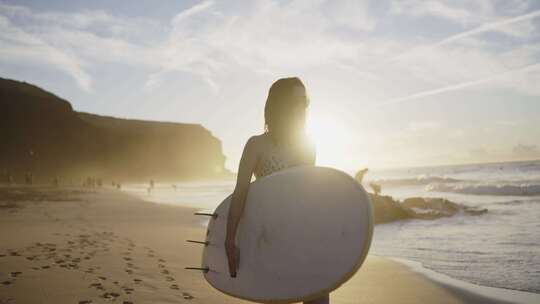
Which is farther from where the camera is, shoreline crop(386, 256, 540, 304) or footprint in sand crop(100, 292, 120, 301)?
shoreline crop(386, 256, 540, 304)

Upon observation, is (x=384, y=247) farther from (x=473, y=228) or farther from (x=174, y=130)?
(x=174, y=130)

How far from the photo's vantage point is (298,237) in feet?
6.52

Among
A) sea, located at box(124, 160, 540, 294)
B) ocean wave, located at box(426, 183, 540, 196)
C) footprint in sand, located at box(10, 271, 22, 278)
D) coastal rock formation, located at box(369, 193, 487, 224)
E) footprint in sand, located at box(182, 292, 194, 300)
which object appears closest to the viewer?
footprint in sand, located at box(182, 292, 194, 300)

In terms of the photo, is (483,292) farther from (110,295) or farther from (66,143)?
(66,143)

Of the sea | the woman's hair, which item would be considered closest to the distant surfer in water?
the woman's hair

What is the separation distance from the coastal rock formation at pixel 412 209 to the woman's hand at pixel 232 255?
9924mm

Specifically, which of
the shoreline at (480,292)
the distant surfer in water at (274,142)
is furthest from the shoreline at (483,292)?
the distant surfer in water at (274,142)

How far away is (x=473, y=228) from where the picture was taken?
9.77 metres

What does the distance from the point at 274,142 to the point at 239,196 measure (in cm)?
36

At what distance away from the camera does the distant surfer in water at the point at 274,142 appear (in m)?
2.03

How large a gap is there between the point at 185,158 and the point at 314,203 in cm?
11593

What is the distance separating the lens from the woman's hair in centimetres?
206

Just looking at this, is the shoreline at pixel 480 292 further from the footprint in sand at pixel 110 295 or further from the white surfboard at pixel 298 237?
the footprint in sand at pixel 110 295

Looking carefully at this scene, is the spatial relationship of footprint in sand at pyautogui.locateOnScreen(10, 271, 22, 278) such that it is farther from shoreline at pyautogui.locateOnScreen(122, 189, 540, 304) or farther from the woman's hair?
shoreline at pyautogui.locateOnScreen(122, 189, 540, 304)
